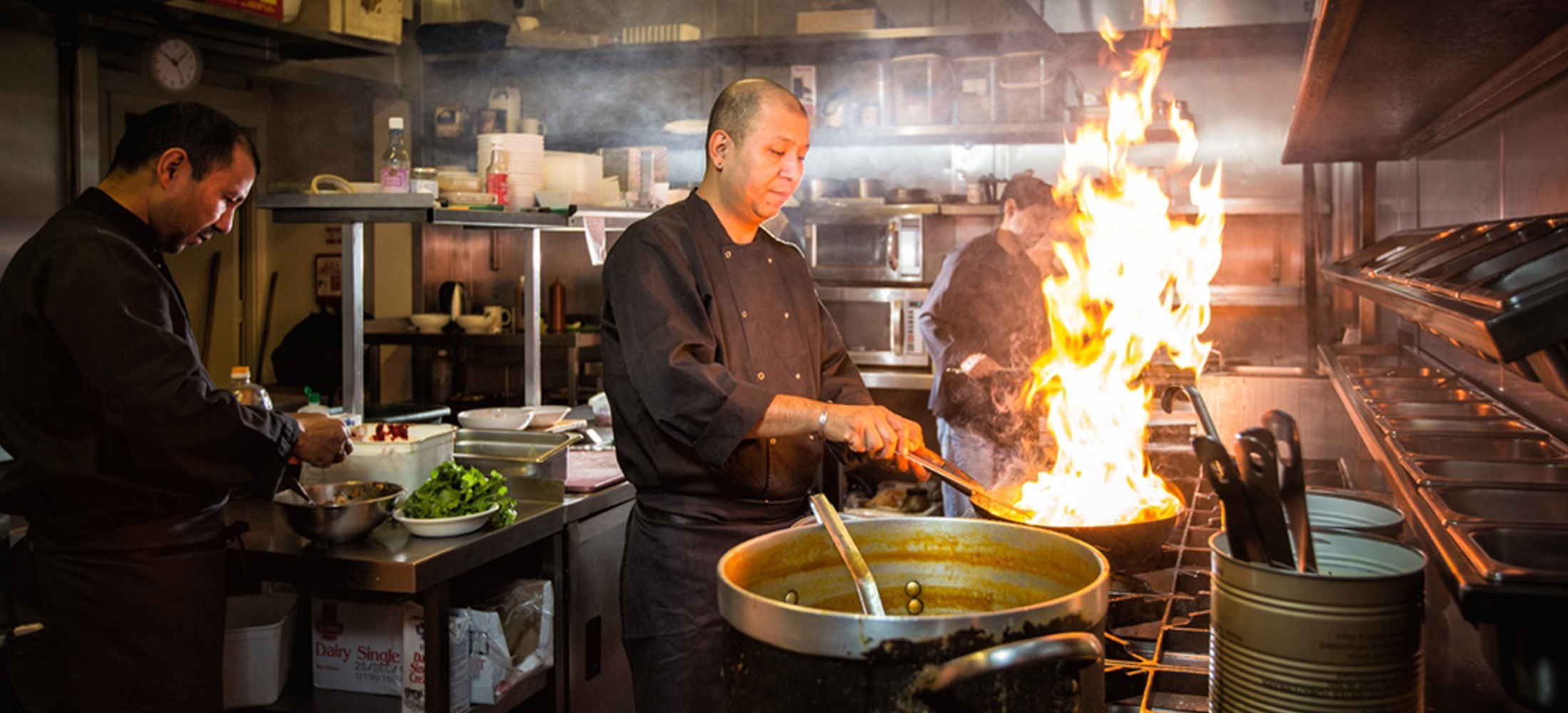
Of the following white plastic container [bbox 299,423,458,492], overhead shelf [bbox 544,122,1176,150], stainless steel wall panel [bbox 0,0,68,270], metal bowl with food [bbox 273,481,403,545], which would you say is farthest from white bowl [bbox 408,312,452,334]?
metal bowl with food [bbox 273,481,403,545]

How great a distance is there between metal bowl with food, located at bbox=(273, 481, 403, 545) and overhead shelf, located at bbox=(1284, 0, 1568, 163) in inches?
94.0

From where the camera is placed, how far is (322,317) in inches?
294

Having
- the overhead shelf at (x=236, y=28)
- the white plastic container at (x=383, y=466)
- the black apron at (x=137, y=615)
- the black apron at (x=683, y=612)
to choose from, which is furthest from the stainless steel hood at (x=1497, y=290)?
the overhead shelf at (x=236, y=28)

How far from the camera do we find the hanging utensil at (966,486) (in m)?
1.98

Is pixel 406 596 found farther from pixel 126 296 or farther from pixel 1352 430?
pixel 1352 430

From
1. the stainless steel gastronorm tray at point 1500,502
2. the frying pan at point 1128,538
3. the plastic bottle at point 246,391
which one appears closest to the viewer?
the stainless steel gastronorm tray at point 1500,502

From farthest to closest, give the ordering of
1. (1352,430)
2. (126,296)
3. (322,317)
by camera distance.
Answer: (322,317), (1352,430), (126,296)

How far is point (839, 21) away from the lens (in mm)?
7121

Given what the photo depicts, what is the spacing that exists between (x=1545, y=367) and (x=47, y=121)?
582 cm

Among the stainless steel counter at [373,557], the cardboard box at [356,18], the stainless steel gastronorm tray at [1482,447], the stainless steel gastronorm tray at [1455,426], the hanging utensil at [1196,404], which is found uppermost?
the cardboard box at [356,18]

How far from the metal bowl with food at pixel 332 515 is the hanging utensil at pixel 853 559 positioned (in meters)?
1.72

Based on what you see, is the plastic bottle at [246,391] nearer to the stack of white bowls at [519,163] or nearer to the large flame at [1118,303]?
the stack of white bowls at [519,163]

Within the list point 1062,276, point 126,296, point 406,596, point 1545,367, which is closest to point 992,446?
point 1062,276

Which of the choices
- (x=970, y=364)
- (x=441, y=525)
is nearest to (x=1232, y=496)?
(x=441, y=525)
